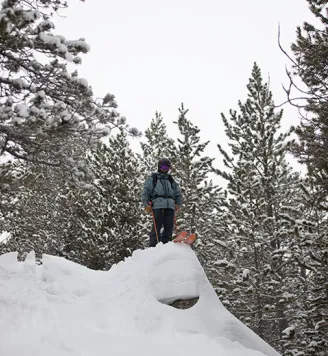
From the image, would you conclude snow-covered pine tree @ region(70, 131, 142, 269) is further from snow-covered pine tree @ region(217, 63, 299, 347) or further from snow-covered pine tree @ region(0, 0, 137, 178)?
snow-covered pine tree @ region(0, 0, 137, 178)

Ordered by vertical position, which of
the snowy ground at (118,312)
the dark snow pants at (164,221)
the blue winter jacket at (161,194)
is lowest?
the snowy ground at (118,312)

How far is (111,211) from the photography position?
14742 mm

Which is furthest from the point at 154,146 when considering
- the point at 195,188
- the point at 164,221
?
the point at 164,221

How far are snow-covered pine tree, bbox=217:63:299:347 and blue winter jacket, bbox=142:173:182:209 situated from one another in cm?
460

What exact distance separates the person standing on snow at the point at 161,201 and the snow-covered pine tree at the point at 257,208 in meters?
4.36

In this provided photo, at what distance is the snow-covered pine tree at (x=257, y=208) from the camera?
12.7 metres

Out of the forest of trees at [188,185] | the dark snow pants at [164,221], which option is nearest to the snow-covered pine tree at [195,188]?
the forest of trees at [188,185]

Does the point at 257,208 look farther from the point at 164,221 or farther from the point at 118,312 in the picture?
the point at 118,312

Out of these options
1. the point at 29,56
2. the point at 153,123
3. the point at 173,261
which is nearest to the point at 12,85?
the point at 29,56

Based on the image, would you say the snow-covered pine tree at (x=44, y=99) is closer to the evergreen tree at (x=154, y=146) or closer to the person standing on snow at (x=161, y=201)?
the person standing on snow at (x=161, y=201)

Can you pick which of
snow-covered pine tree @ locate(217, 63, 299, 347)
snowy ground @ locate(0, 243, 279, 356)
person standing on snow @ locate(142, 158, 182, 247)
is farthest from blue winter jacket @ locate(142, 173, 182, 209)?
snow-covered pine tree @ locate(217, 63, 299, 347)

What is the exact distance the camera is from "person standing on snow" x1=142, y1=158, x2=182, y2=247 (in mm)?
8562

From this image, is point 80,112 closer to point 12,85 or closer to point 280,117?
point 12,85

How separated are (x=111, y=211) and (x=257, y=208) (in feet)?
17.6
